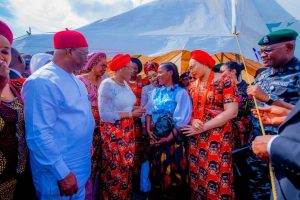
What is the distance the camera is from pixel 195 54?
337 centimetres

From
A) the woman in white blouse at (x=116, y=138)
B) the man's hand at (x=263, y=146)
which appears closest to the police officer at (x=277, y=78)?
the man's hand at (x=263, y=146)

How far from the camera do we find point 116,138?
3320 mm

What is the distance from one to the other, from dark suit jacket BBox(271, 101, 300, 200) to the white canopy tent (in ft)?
15.4

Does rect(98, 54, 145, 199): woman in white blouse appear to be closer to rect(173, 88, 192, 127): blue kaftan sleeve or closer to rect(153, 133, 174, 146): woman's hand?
rect(153, 133, 174, 146): woman's hand

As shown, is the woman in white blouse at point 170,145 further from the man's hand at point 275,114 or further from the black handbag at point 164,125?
the man's hand at point 275,114

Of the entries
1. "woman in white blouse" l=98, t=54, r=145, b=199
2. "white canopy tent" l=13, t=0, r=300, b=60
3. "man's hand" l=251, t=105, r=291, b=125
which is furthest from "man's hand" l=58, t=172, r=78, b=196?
"white canopy tent" l=13, t=0, r=300, b=60

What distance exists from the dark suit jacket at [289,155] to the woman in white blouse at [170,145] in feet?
7.09

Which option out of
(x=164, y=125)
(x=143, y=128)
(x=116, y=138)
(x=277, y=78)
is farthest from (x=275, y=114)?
(x=143, y=128)

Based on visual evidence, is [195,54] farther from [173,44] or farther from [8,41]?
[173,44]

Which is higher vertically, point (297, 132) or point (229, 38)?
point (229, 38)

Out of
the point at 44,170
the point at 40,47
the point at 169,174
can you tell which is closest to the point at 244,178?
the point at 169,174

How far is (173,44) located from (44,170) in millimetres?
4914

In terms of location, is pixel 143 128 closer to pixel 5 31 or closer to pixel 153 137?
pixel 153 137

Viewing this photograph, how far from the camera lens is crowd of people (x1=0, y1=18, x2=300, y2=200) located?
1.76 metres
